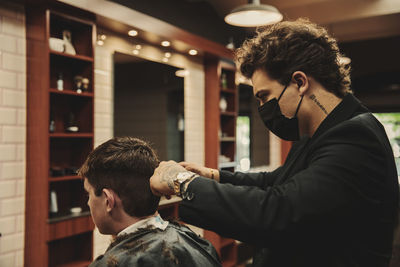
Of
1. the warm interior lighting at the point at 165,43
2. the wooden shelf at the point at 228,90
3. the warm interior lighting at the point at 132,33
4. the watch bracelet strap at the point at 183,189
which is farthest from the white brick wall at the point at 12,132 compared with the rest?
the wooden shelf at the point at 228,90

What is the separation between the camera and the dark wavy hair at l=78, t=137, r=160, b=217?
1.59 metres

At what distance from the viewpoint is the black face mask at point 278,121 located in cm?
123

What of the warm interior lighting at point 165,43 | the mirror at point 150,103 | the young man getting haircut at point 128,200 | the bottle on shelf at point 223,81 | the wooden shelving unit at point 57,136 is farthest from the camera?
the bottle on shelf at point 223,81

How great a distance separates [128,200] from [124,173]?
120mm

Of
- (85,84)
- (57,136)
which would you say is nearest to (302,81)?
(57,136)

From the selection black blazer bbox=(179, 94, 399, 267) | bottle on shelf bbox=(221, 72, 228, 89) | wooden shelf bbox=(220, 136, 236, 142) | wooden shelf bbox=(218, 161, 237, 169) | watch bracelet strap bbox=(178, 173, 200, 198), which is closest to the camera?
black blazer bbox=(179, 94, 399, 267)

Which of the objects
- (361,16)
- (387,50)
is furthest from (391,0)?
(387,50)

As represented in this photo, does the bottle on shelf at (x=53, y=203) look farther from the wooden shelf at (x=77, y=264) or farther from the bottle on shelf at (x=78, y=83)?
the bottle on shelf at (x=78, y=83)

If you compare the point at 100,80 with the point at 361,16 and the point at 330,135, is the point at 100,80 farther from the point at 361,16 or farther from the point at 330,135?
the point at 361,16

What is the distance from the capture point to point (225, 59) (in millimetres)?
4949

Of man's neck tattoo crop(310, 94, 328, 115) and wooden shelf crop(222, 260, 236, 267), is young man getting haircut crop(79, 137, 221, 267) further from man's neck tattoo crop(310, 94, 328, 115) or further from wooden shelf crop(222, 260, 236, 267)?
wooden shelf crop(222, 260, 236, 267)

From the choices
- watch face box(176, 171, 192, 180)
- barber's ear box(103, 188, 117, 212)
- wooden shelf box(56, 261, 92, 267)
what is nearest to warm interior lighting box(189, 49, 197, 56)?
wooden shelf box(56, 261, 92, 267)

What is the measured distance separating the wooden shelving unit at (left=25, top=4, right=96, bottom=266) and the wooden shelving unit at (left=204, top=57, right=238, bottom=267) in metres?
2.11

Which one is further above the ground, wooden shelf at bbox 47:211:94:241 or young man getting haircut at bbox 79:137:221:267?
young man getting haircut at bbox 79:137:221:267
